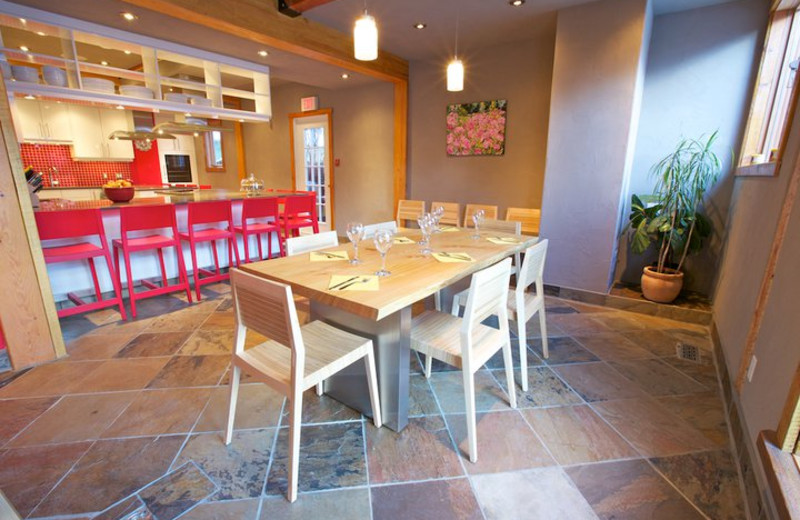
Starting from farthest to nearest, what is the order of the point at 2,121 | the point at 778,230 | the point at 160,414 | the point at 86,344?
1. the point at 86,344
2. the point at 2,121
3. the point at 160,414
4. the point at 778,230

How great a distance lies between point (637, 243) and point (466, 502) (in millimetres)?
2985

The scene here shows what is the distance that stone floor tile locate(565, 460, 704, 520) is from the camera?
1398 millimetres

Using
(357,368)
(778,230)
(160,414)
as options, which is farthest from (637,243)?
(160,414)

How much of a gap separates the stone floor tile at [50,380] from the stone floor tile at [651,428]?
3.07m

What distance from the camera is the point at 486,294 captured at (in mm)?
1609

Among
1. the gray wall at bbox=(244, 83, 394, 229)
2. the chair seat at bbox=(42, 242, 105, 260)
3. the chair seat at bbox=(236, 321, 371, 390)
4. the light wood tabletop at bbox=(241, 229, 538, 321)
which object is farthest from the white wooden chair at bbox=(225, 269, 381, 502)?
the gray wall at bbox=(244, 83, 394, 229)

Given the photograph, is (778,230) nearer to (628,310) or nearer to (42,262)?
(628,310)

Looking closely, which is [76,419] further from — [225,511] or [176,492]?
[225,511]

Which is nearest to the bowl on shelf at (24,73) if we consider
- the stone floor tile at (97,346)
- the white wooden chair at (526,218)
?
the stone floor tile at (97,346)

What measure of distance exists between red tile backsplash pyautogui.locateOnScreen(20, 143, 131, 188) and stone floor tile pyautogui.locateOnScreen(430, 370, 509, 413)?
22.9ft

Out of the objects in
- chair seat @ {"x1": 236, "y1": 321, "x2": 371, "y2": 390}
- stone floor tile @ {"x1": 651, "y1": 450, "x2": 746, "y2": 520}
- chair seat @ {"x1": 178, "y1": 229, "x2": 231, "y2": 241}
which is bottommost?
stone floor tile @ {"x1": 651, "y1": 450, "x2": 746, "y2": 520}

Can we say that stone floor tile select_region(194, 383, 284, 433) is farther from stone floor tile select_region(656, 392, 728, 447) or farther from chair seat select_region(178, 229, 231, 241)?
stone floor tile select_region(656, 392, 728, 447)

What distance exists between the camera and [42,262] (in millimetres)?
2299

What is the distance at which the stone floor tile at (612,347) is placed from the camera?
2576 millimetres
